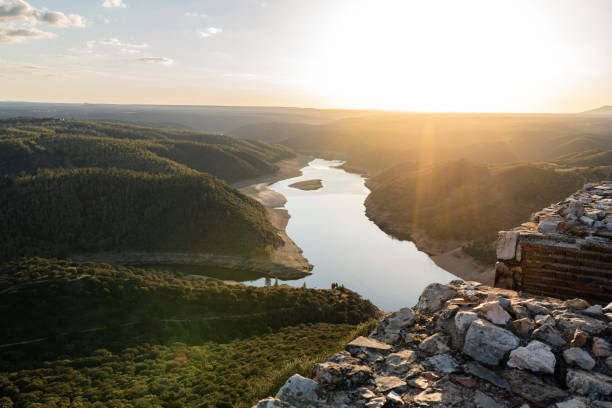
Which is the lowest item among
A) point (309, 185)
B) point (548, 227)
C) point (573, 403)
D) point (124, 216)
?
point (124, 216)

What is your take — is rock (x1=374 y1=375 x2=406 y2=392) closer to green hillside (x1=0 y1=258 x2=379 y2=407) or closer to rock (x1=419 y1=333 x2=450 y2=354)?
rock (x1=419 y1=333 x2=450 y2=354)

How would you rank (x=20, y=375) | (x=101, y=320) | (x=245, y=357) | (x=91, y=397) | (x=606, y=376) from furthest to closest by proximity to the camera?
(x=101, y=320) → (x=245, y=357) → (x=20, y=375) → (x=91, y=397) → (x=606, y=376)

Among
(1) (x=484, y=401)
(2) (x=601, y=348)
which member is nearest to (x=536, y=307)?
(2) (x=601, y=348)

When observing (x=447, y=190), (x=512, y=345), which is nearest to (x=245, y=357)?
(x=512, y=345)

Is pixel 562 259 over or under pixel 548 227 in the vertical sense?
under

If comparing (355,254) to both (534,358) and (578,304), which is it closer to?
(578,304)

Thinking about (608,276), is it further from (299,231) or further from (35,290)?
(299,231)
